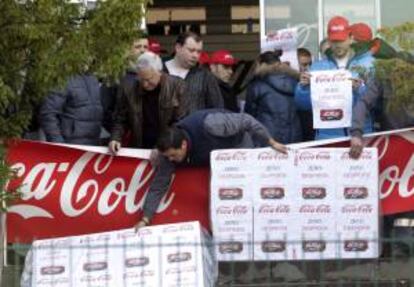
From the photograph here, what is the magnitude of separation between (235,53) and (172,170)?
24.1ft

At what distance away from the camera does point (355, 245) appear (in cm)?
882

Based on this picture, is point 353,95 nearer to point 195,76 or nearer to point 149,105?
point 195,76

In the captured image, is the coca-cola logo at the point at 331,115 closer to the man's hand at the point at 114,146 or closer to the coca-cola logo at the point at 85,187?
the coca-cola logo at the point at 85,187

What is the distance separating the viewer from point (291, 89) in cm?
975

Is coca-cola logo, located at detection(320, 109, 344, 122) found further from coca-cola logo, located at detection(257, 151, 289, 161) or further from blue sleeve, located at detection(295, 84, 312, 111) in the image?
coca-cola logo, located at detection(257, 151, 289, 161)

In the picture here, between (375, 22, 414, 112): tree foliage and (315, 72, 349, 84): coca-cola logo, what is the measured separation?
0.59m

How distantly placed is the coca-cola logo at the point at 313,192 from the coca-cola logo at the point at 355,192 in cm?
19

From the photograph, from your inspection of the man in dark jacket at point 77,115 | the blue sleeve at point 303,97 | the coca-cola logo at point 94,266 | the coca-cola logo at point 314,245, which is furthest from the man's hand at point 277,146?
the coca-cola logo at point 94,266

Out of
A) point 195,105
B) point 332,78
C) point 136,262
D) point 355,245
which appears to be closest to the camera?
point 136,262

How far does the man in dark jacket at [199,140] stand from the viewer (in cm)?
879

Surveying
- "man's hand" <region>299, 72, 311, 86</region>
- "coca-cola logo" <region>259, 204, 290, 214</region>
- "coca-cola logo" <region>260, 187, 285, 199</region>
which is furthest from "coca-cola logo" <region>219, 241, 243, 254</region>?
"man's hand" <region>299, 72, 311, 86</region>

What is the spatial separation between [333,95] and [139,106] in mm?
1670

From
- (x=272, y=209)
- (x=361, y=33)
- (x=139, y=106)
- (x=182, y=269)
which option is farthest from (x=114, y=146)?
(x=361, y=33)

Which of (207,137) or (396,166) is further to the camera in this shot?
(396,166)
